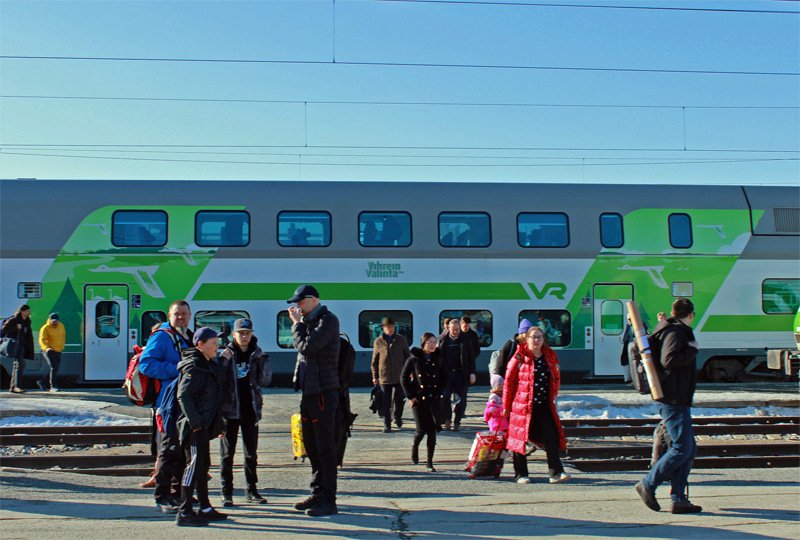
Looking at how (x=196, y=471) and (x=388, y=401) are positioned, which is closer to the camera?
(x=196, y=471)

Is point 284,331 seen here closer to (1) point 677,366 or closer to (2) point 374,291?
(2) point 374,291

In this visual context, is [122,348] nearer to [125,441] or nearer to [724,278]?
[125,441]

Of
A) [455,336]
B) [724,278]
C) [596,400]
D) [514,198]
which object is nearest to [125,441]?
[455,336]

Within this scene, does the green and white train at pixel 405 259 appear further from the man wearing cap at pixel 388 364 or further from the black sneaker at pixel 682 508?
the black sneaker at pixel 682 508

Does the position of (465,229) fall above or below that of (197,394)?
above

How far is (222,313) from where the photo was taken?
685 inches

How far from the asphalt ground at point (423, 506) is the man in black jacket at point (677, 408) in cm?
19

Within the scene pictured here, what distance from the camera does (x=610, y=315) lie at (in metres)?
18.1

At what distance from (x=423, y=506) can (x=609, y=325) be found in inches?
453

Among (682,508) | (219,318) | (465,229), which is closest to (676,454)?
(682,508)

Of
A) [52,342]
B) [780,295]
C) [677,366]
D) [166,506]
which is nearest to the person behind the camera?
[677,366]

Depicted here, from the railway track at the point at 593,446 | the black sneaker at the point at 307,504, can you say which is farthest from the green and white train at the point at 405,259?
the black sneaker at the point at 307,504

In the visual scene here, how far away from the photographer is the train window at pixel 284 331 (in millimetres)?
17594

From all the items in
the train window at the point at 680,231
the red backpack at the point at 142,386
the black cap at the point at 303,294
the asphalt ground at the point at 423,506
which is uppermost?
the train window at the point at 680,231
